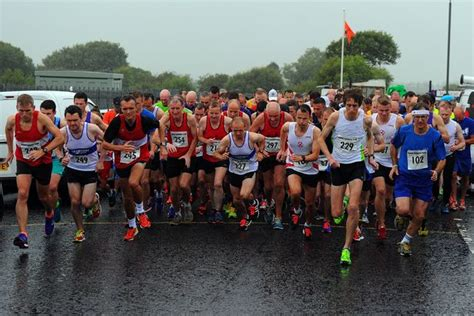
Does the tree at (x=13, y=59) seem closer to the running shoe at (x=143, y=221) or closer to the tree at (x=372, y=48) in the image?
the tree at (x=372, y=48)

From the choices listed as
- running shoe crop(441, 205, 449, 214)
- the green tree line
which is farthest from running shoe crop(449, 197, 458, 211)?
the green tree line

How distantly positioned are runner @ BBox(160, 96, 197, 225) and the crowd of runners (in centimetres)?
2

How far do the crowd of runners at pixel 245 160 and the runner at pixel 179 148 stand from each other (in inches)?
0.7

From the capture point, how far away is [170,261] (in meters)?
8.20

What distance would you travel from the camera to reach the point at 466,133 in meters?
12.8

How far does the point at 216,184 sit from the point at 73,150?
227 cm

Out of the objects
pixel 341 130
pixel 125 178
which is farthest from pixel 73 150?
pixel 341 130

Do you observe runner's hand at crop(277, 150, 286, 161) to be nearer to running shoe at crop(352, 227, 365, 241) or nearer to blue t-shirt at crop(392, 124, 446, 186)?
running shoe at crop(352, 227, 365, 241)

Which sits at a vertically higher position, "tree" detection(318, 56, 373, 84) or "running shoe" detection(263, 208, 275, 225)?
"tree" detection(318, 56, 373, 84)

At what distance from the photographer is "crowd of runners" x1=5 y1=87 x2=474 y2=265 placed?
339 inches

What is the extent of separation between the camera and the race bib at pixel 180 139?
10.7 m

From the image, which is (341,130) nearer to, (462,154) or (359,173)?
(359,173)

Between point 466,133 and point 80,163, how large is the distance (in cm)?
712

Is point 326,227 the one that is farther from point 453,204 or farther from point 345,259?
point 453,204
